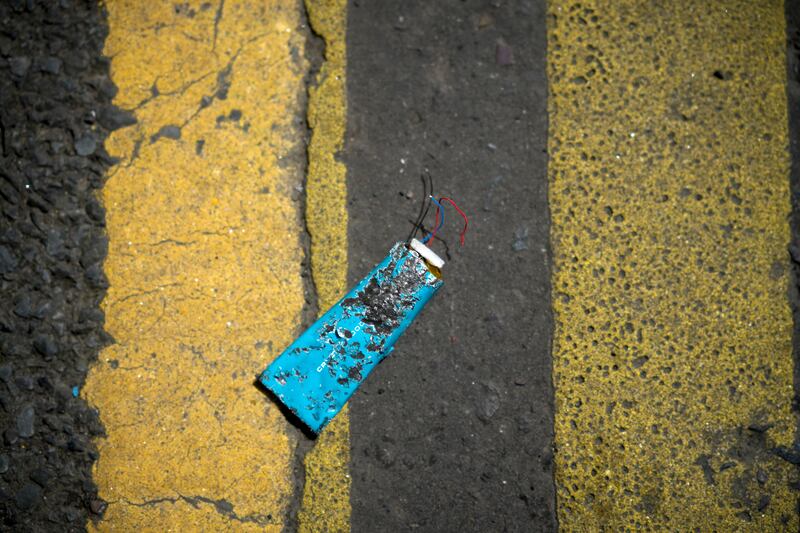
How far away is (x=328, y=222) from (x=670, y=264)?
1.20 metres

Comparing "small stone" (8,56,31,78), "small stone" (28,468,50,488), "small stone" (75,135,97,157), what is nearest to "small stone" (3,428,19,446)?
"small stone" (28,468,50,488)

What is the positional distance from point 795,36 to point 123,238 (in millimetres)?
2540

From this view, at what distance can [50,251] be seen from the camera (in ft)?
7.17

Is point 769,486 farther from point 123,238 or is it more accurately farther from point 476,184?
point 123,238

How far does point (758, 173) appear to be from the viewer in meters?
2.27

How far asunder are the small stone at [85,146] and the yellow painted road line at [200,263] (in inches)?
2.4

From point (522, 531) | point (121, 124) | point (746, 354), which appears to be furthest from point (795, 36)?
point (121, 124)

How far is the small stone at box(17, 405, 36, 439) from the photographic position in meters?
2.11

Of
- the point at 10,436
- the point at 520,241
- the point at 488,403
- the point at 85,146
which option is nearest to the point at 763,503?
the point at 488,403

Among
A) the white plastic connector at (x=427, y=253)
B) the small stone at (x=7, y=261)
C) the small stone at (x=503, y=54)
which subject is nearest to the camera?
the white plastic connector at (x=427, y=253)

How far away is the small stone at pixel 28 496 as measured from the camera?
2.09m

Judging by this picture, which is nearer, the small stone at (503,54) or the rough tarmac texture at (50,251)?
the rough tarmac texture at (50,251)

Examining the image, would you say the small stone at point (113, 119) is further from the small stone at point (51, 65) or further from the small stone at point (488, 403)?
the small stone at point (488, 403)

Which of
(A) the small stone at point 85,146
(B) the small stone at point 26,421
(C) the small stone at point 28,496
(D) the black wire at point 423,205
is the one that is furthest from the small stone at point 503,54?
(C) the small stone at point 28,496
